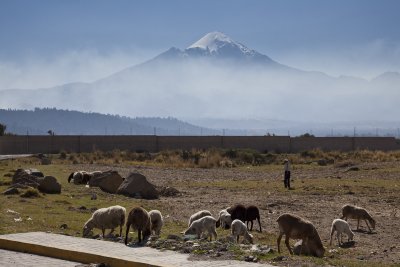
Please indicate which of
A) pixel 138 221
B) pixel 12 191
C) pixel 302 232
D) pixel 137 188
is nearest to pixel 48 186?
pixel 12 191

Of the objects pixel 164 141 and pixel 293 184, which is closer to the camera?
pixel 293 184

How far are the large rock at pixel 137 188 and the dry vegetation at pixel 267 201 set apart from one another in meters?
1.00

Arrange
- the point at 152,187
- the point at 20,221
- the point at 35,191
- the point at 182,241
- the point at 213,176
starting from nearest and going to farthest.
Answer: the point at 182,241
the point at 20,221
the point at 35,191
the point at 152,187
the point at 213,176

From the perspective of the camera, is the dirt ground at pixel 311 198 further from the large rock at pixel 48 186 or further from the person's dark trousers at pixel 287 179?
the large rock at pixel 48 186

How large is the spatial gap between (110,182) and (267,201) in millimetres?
8067

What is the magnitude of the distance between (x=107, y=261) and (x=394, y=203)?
19881mm

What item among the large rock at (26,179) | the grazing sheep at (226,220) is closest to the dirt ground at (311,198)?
the grazing sheep at (226,220)

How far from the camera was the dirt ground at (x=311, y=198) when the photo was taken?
61.6ft

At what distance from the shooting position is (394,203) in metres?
30.7

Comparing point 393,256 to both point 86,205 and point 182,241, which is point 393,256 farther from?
point 86,205

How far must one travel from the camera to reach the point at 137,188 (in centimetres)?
3203

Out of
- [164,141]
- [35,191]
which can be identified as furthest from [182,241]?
[164,141]

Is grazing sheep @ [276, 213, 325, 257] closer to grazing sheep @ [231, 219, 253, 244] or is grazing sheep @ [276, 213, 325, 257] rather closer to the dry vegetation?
the dry vegetation

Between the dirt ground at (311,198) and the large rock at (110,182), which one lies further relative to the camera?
the large rock at (110,182)
